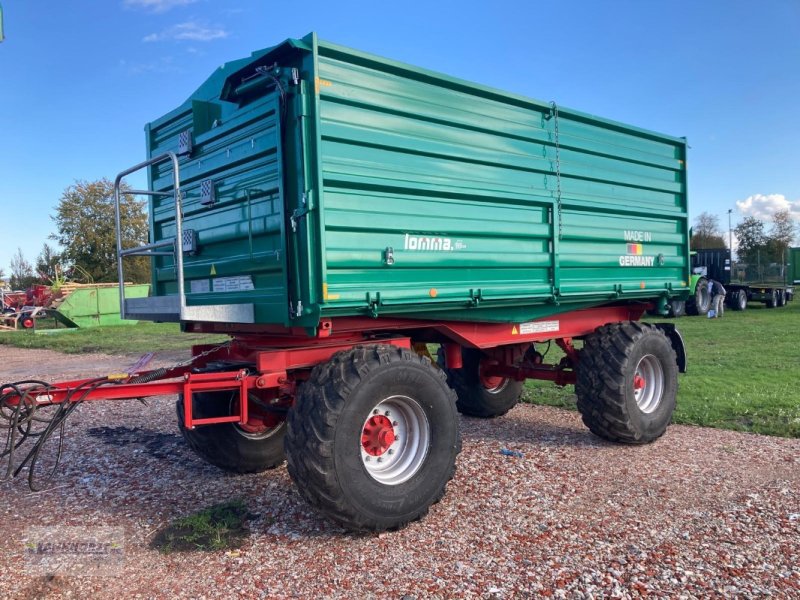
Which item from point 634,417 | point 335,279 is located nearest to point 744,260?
point 634,417

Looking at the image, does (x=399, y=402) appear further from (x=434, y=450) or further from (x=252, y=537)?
(x=252, y=537)

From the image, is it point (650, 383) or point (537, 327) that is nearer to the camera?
point (537, 327)

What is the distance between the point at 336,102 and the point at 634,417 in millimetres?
3957

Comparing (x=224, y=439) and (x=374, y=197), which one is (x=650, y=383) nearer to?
(x=374, y=197)

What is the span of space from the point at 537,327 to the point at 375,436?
7.38ft

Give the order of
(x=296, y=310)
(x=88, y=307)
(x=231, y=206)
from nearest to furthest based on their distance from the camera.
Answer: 1. (x=296, y=310)
2. (x=231, y=206)
3. (x=88, y=307)

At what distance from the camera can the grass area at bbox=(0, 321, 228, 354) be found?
16.5 metres

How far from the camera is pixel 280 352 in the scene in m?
4.25

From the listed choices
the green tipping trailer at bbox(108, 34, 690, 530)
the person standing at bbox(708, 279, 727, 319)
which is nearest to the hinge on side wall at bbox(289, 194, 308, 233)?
the green tipping trailer at bbox(108, 34, 690, 530)

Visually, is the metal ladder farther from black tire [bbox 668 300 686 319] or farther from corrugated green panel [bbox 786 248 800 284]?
corrugated green panel [bbox 786 248 800 284]

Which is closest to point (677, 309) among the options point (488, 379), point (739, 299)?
point (739, 299)

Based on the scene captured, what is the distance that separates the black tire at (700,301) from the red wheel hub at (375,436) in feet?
68.9

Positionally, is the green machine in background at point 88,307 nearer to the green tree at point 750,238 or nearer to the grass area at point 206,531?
the grass area at point 206,531

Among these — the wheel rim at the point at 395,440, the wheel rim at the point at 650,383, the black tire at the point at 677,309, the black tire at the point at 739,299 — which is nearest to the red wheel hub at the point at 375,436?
the wheel rim at the point at 395,440
